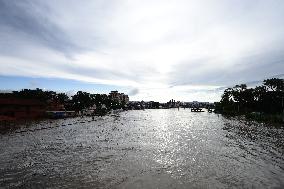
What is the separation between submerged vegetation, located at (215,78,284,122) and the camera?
8806cm

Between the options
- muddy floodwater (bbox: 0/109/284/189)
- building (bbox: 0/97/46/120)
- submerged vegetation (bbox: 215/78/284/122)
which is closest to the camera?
muddy floodwater (bbox: 0/109/284/189)

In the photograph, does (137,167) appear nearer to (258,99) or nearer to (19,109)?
(19,109)

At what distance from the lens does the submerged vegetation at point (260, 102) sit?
88062mm

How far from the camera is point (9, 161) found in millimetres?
23250

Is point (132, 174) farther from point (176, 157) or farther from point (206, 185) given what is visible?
point (176, 157)

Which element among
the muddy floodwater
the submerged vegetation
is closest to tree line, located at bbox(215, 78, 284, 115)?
the submerged vegetation

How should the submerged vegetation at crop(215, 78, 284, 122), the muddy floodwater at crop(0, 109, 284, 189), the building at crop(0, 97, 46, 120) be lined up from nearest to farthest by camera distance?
the muddy floodwater at crop(0, 109, 284, 189) → the building at crop(0, 97, 46, 120) → the submerged vegetation at crop(215, 78, 284, 122)

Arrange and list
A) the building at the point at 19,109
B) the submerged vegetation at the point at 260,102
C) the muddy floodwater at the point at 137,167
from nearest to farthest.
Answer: the muddy floodwater at the point at 137,167, the building at the point at 19,109, the submerged vegetation at the point at 260,102

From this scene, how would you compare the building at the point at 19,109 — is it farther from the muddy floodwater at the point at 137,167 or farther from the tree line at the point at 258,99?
the tree line at the point at 258,99

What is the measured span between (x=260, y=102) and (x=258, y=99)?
452 cm

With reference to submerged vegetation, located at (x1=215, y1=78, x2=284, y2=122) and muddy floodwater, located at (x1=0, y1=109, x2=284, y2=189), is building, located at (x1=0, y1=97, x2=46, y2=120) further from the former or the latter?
submerged vegetation, located at (x1=215, y1=78, x2=284, y2=122)

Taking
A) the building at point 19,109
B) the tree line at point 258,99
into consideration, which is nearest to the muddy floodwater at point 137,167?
the building at point 19,109

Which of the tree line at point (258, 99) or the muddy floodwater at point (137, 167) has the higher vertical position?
the tree line at point (258, 99)

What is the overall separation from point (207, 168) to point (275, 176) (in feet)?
16.8
